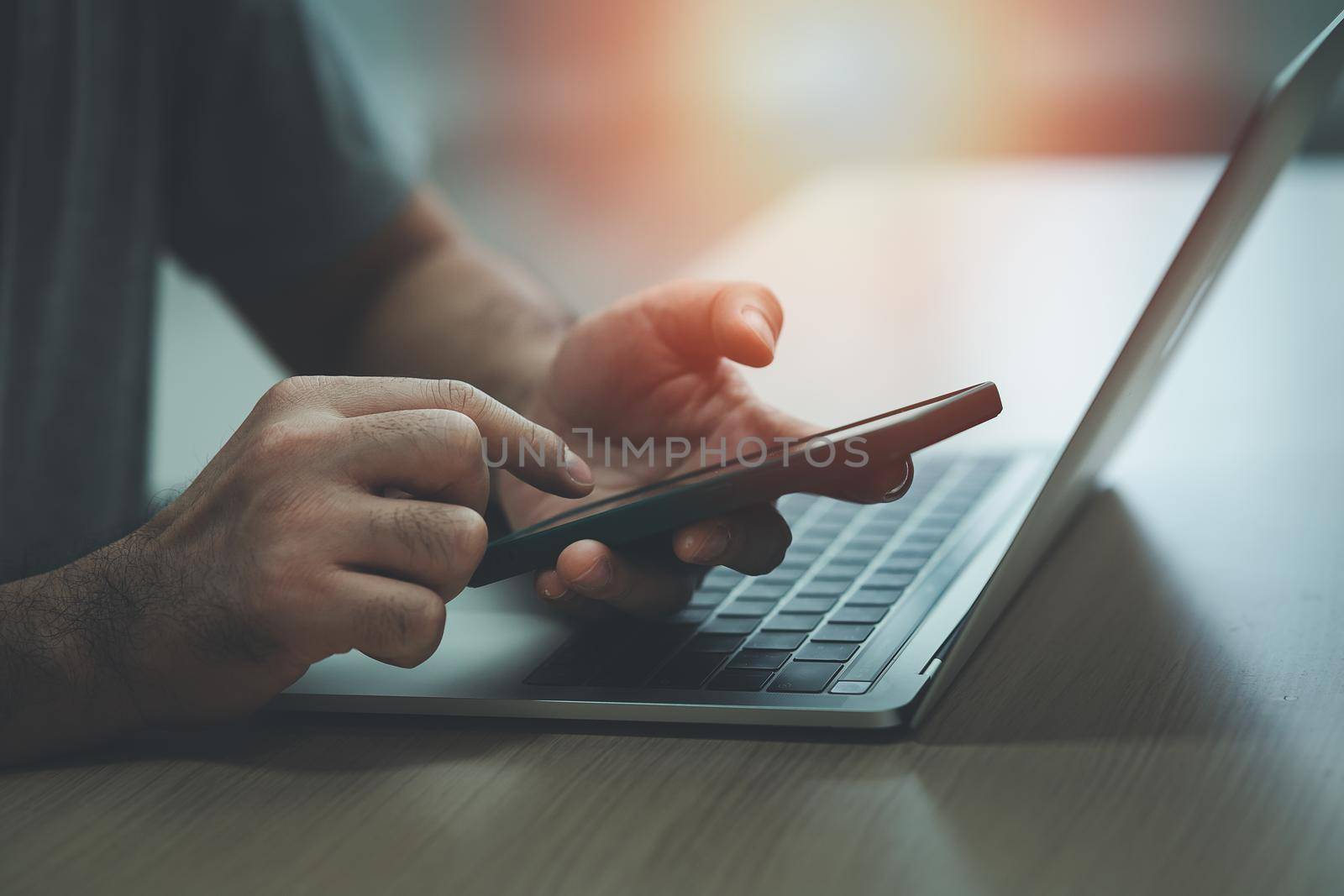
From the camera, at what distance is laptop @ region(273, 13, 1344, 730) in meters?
0.36

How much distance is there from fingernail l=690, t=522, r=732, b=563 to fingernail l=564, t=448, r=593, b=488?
0.15 feet

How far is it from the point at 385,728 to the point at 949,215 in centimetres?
127

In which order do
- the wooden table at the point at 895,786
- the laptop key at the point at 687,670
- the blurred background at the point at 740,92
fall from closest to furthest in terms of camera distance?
the wooden table at the point at 895,786 → the laptop key at the point at 687,670 → the blurred background at the point at 740,92

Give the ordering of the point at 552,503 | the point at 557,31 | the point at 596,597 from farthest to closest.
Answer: the point at 557,31 → the point at 552,503 → the point at 596,597

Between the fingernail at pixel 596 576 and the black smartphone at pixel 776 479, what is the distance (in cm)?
1

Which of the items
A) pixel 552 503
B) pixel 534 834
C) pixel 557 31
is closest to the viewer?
pixel 534 834

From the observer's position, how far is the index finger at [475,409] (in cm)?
39

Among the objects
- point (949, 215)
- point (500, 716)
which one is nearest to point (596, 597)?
point (500, 716)

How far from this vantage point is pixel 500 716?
1.22ft

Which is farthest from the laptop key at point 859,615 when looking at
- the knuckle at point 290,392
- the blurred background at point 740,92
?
the blurred background at point 740,92

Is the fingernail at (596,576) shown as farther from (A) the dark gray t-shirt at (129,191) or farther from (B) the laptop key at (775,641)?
(A) the dark gray t-shirt at (129,191)

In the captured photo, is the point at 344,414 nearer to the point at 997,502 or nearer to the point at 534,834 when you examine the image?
the point at 534,834

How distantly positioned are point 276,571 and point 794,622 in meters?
0.19

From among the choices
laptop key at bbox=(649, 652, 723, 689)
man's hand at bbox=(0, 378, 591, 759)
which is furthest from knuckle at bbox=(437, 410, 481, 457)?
laptop key at bbox=(649, 652, 723, 689)
